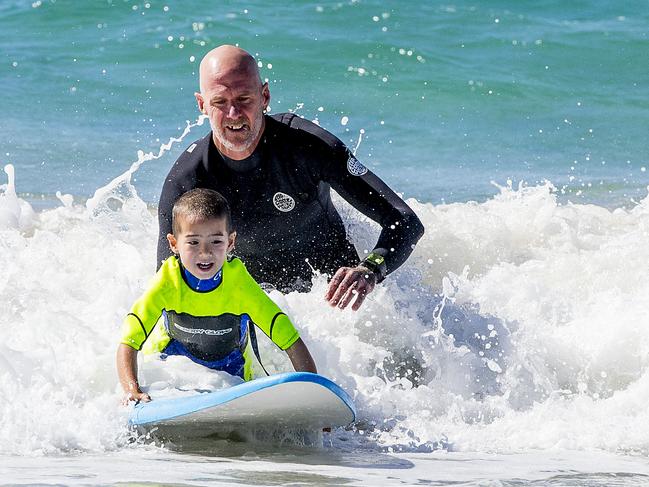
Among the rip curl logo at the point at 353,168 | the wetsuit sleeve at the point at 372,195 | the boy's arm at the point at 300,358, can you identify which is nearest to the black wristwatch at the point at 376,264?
the wetsuit sleeve at the point at 372,195

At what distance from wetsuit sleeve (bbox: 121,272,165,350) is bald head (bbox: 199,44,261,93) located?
3.32 ft

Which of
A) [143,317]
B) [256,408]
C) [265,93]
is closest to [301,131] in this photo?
[265,93]

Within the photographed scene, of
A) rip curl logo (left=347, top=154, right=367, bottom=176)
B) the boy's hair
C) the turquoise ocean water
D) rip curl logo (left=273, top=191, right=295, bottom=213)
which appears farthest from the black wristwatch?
the turquoise ocean water

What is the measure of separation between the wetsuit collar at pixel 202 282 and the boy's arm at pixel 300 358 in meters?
0.38

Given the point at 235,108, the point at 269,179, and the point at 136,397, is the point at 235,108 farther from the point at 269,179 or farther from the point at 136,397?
the point at 136,397

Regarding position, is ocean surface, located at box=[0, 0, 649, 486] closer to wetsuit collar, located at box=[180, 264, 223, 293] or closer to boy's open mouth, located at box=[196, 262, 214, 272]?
wetsuit collar, located at box=[180, 264, 223, 293]

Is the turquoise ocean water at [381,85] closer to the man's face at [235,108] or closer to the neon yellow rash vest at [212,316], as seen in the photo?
the man's face at [235,108]

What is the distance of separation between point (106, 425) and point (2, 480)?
674 millimetres

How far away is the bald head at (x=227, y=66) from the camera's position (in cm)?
501

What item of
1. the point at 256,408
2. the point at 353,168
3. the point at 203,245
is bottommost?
the point at 256,408

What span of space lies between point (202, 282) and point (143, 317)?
261mm

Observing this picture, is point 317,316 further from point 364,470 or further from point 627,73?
point 627,73

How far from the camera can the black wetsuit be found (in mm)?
5129

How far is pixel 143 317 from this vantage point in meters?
4.39
